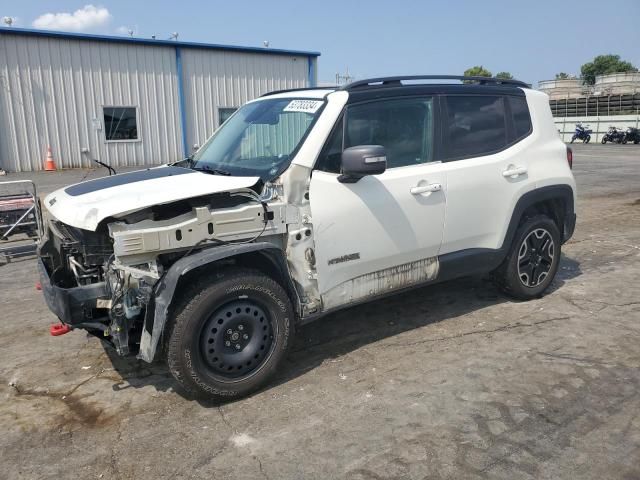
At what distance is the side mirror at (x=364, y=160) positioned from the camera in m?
3.70

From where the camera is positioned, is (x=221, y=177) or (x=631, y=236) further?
(x=631, y=236)

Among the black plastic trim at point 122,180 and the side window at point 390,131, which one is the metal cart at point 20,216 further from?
the side window at point 390,131

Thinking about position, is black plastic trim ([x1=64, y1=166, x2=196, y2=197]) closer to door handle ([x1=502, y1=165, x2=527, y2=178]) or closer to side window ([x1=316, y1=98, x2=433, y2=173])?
side window ([x1=316, y1=98, x2=433, y2=173])

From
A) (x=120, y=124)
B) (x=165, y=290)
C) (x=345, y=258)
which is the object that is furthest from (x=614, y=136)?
(x=165, y=290)

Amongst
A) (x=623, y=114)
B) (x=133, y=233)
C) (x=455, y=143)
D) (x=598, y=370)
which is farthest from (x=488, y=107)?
(x=623, y=114)

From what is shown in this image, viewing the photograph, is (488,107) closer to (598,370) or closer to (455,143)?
(455,143)

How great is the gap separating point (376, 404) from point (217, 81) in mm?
19799

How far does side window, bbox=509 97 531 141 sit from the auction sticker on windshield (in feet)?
6.74

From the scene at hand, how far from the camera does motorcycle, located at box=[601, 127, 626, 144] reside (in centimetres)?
3244

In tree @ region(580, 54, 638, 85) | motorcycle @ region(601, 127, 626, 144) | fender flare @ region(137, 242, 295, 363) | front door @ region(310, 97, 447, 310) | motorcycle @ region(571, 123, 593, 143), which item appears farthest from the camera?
tree @ region(580, 54, 638, 85)

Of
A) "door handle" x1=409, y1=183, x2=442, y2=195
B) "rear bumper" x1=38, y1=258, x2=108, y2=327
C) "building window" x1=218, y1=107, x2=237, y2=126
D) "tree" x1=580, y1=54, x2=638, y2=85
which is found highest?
"tree" x1=580, y1=54, x2=638, y2=85

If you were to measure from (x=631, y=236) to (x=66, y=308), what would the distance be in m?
7.88

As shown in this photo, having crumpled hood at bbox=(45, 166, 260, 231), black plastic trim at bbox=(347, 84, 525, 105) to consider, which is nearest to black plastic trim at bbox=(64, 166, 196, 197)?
crumpled hood at bbox=(45, 166, 260, 231)

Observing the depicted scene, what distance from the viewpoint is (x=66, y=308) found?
3490 mm
